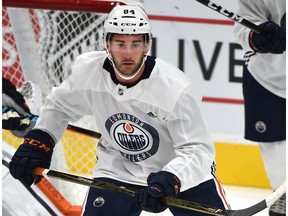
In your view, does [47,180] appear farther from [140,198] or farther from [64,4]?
[140,198]

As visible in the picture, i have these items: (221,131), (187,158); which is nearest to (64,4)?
(187,158)

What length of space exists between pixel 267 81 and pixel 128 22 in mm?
860

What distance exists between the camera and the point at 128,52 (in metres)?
3.28

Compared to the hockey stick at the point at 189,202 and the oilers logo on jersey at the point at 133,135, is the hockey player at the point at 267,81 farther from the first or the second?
the hockey stick at the point at 189,202

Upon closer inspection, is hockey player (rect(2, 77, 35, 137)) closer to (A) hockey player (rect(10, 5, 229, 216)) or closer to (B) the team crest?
(A) hockey player (rect(10, 5, 229, 216))

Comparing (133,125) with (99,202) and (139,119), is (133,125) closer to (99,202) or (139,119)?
(139,119)

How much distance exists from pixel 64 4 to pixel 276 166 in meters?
0.94

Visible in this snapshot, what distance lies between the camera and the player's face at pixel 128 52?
3283 mm

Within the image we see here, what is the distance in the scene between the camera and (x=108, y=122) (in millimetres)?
3461

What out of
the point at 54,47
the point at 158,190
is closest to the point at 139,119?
the point at 158,190

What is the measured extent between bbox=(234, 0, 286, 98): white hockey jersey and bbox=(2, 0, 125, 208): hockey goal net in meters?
0.44

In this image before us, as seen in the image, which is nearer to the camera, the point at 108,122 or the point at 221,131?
the point at 108,122

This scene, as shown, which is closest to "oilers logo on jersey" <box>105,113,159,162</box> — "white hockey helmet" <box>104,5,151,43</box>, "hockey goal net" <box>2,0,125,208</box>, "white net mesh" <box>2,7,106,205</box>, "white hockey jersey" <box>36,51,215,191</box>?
"white hockey jersey" <box>36,51,215,191</box>

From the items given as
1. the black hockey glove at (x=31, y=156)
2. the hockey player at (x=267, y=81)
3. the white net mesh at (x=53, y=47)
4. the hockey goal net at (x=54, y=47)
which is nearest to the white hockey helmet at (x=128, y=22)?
the black hockey glove at (x=31, y=156)
